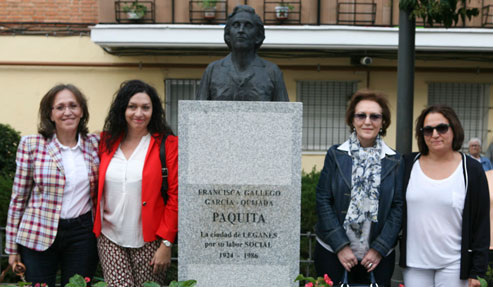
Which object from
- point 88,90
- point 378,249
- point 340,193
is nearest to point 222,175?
point 340,193

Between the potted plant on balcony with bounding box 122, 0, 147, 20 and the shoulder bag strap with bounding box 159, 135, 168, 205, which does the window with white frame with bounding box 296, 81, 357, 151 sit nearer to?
the potted plant on balcony with bounding box 122, 0, 147, 20

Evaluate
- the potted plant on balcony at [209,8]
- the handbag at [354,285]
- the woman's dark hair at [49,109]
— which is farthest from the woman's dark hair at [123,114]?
the potted plant on balcony at [209,8]

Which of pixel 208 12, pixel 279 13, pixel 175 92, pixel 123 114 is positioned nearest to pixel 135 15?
pixel 208 12

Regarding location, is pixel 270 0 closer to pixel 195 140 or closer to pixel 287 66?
pixel 287 66

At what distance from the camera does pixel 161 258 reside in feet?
9.55

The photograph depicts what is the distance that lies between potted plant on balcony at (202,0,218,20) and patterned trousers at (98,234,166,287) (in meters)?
7.41

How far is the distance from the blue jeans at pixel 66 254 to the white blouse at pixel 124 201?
129 millimetres

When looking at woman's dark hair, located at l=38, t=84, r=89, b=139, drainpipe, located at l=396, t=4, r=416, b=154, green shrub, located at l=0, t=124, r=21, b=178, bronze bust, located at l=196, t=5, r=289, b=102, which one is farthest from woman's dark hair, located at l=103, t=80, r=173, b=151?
green shrub, located at l=0, t=124, r=21, b=178

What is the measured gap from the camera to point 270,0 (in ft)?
32.7

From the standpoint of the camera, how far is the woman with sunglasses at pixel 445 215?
2.77 meters

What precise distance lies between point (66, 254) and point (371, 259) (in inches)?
73.5

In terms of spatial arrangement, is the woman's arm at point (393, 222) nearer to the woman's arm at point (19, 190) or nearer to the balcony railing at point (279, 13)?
the woman's arm at point (19, 190)

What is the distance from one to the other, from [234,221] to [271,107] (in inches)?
29.9

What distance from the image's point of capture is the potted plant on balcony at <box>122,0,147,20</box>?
971 cm
